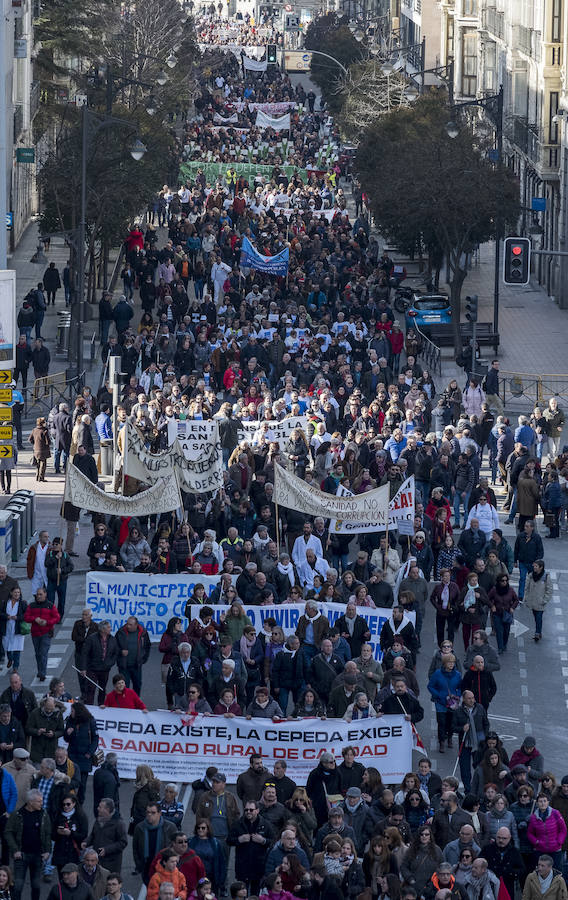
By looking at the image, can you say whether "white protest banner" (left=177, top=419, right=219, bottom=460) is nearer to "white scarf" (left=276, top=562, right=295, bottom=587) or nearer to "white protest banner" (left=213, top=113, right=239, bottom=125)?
"white scarf" (left=276, top=562, right=295, bottom=587)

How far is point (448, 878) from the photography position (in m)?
17.5

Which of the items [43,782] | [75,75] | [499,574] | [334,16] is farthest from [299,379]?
[334,16]

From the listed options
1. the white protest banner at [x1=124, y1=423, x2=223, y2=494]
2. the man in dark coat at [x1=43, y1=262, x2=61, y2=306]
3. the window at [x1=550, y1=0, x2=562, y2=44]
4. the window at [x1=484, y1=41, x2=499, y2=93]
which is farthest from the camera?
the window at [x1=484, y1=41, x2=499, y2=93]

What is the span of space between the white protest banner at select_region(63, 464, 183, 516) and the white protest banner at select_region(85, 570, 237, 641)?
2230mm

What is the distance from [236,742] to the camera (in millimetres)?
21703

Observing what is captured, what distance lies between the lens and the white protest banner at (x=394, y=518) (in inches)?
1124

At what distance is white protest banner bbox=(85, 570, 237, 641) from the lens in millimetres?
25828

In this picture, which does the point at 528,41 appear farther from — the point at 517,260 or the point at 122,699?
the point at 122,699

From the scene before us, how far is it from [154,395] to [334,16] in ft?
282

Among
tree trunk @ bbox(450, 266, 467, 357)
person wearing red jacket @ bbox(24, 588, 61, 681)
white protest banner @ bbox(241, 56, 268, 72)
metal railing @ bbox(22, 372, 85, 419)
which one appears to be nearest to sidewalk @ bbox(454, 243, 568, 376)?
tree trunk @ bbox(450, 266, 467, 357)

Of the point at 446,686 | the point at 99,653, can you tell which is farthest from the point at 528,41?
Answer: the point at 446,686

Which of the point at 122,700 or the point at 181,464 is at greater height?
the point at 181,464

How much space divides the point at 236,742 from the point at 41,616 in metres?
4.00

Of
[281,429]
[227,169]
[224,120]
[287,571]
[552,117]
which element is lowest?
[287,571]
